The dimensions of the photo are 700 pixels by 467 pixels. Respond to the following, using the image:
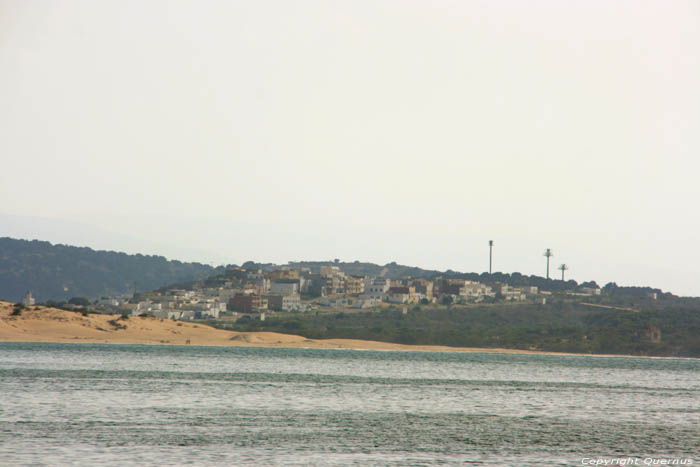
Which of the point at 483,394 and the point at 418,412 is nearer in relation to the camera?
the point at 418,412

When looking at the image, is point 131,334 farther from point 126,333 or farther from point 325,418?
point 325,418

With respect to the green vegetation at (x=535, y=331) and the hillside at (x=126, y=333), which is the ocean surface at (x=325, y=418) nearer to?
the hillside at (x=126, y=333)

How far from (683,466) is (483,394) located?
31063 mm

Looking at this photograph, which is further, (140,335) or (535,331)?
(535,331)

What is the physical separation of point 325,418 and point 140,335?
107818 mm

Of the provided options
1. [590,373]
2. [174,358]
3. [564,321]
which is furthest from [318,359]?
[564,321]

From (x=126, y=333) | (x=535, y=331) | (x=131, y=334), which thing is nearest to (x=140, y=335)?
(x=131, y=334)

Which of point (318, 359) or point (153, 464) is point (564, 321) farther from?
point (153, 464)

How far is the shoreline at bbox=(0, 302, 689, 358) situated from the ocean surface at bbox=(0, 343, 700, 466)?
56.9 meters

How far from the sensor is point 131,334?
147 m

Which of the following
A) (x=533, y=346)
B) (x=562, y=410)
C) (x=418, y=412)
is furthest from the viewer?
(x=533, y=346)

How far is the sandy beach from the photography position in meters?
139

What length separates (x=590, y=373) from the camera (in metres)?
97.3

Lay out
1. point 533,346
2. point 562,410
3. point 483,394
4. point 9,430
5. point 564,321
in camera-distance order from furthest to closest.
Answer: point 564,321 → point 533,346 → point 483,394 → point 562,410 → point 9,430
